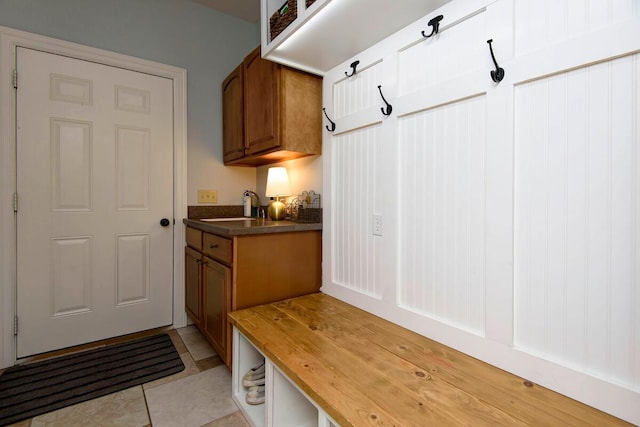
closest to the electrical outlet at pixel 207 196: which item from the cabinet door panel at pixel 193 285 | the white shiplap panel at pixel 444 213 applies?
the cabinet door panel at pixel 193 285

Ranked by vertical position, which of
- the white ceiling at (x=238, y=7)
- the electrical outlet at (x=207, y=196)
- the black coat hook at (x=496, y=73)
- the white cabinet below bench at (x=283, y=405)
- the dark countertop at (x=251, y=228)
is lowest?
the white cabinet below bench at (x=283, y=405)

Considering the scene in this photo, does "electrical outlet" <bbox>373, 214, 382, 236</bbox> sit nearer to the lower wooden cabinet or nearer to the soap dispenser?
the lower wooden cabinet

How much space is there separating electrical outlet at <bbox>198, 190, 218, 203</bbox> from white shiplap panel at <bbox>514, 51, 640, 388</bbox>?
2.27 metres

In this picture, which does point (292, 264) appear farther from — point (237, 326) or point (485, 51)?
point (485, 51)

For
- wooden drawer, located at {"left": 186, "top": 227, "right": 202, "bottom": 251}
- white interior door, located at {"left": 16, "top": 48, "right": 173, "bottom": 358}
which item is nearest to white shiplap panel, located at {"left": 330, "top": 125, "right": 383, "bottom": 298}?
wooden drawer, located at {"left": 186, "top": 227, "right": 202, "bottom": 251}

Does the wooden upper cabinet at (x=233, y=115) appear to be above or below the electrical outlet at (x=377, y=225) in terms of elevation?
above

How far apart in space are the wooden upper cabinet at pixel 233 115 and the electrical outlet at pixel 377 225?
1.23 m

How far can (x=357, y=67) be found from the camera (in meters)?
1.57

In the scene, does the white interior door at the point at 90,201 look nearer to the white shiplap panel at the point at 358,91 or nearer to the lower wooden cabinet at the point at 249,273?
the lower wooden cabinet at the point at 249,273

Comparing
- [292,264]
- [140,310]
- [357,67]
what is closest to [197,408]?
[292,264]

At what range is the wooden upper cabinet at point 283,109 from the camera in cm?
177

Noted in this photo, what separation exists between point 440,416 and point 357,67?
1.52 metres

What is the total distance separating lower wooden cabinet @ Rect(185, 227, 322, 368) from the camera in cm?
161

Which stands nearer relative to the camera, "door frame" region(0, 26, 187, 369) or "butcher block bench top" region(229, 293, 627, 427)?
"butcher block bench top" region(229, 293, 627, 427)
